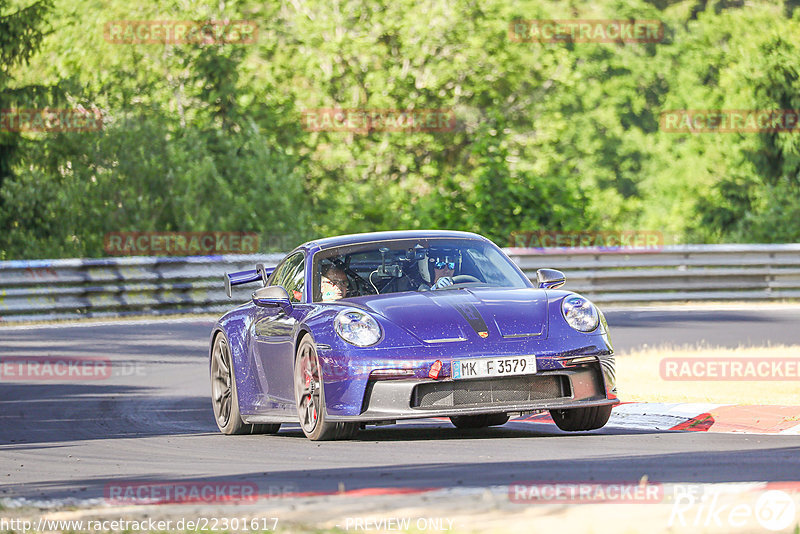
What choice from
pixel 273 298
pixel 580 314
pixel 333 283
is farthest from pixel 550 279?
pixel 273 298

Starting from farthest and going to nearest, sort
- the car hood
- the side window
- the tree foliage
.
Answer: the tree foliage < the side window < the car hood

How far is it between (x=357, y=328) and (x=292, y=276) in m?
1.70

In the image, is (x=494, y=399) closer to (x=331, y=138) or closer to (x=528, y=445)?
(x=528, y=445)

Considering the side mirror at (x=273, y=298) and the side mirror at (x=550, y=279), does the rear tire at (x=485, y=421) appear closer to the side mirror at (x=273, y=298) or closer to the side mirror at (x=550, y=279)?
the side mirror at (x=550, y=279)

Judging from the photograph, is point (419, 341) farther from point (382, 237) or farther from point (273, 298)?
point (382, 237)

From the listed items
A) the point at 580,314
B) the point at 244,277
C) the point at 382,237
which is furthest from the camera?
the point at 244,277

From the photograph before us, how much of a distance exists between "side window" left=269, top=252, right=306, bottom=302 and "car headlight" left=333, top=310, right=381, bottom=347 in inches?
40.3

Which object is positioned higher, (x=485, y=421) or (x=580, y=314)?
(x=580, y=314)

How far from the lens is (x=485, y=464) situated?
771 centimetres

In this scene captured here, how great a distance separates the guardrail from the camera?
23469mm

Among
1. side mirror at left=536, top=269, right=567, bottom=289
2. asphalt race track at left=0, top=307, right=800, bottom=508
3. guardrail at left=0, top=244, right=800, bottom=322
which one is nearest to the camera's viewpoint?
asphalt race track at left=0, top=307, right=800, bottom=508

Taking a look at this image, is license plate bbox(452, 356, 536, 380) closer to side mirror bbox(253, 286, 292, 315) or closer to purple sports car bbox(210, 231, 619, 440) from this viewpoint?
purple sports car bbox(210, 231, 619, 440)

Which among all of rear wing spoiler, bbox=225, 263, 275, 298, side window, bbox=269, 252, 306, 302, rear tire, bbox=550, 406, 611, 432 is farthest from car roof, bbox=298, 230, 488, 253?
Result: rear tire, bbox=550, 406, 611, 432

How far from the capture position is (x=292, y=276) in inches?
418
